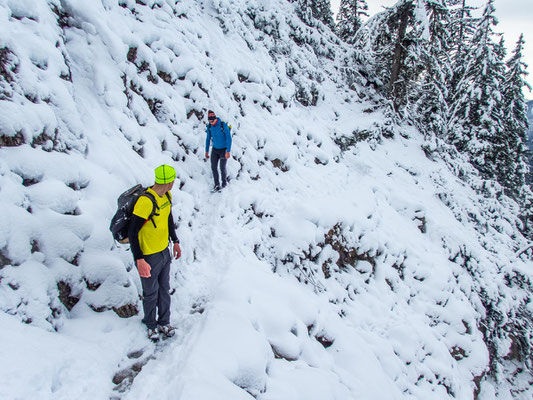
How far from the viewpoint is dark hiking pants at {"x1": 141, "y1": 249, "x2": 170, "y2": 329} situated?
358 centimetres

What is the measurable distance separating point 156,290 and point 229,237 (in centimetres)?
244

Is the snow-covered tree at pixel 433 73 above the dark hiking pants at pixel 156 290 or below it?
above

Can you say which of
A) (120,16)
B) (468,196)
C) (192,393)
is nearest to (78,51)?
(120,16)

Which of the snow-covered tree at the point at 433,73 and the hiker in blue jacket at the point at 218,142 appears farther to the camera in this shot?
the snow-covered tree at the point at 433,73

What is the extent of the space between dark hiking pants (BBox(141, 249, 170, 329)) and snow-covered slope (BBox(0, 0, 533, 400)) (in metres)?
0.30

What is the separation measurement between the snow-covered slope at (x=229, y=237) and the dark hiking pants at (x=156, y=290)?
297 mm

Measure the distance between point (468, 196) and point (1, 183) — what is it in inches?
631

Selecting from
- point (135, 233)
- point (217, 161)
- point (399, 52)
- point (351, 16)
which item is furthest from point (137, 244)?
point (351, 16)

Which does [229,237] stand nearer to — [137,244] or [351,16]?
[137,244]

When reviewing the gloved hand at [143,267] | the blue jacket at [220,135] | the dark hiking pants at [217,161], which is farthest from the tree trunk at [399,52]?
the gloved hand at [143,267]

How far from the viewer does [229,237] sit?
6023mm

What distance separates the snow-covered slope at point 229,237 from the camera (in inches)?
130

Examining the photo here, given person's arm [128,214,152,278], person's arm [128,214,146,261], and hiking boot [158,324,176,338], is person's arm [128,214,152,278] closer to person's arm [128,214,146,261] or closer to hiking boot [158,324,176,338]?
person's arm [128,214,146,261]

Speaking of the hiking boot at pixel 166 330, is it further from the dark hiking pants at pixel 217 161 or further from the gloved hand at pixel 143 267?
the dark hiking pants at pixel 217 161
